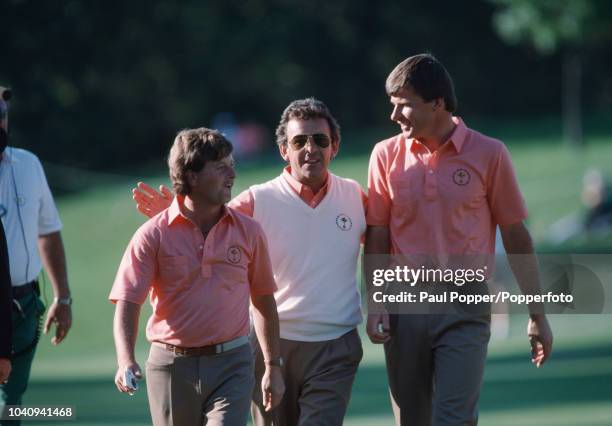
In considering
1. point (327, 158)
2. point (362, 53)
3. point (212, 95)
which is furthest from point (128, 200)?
point (327, 158)

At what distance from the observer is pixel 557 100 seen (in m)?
43.5

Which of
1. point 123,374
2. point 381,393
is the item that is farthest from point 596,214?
point 123,374

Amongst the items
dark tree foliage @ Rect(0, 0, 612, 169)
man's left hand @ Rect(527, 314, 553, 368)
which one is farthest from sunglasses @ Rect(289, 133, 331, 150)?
dark tree foliage @ Rect(0, 0, 612, 169)

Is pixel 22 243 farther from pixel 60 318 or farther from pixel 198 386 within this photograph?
pixel 198 386

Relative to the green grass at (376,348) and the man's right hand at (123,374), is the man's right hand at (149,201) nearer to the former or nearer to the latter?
the man's right hand at (123,374)

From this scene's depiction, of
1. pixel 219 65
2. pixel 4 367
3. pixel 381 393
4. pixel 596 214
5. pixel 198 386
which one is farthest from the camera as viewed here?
pixel 219 65

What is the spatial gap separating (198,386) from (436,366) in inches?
55.4

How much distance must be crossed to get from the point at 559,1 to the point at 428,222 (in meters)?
18.4

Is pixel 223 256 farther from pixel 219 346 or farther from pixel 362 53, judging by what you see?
pixel 362 53

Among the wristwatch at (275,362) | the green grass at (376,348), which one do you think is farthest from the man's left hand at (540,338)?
the green grass at (376,348)

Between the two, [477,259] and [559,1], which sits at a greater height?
[559,1]

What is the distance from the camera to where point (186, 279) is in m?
6.42

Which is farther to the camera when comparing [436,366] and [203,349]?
[436,366]

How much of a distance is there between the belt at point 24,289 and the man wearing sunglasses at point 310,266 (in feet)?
3.09
